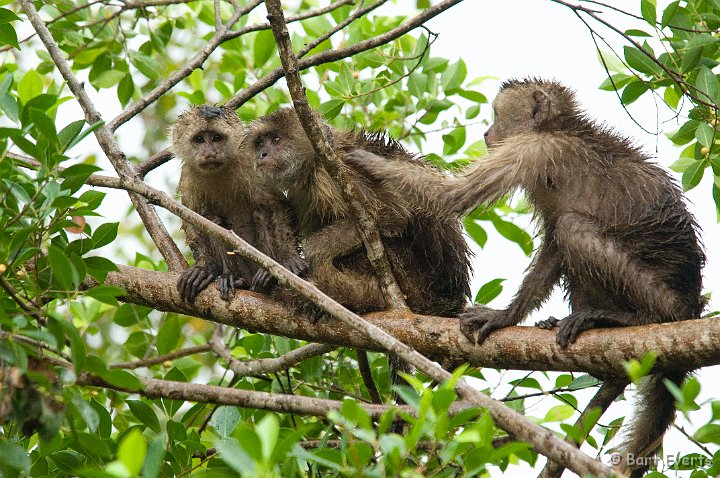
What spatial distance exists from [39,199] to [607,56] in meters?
4.77

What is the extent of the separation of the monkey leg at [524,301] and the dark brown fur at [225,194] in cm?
195

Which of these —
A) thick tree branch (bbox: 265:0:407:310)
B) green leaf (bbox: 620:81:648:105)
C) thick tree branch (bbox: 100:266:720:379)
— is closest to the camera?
thick tree branch (bbox: 100:266:720:379)

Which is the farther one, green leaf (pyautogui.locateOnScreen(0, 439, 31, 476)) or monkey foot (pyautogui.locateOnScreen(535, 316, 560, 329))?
monkey foot (pyautogui.locateOnScreen(535, 316, 560, 329))

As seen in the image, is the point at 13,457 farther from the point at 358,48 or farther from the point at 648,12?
the point at 648,12

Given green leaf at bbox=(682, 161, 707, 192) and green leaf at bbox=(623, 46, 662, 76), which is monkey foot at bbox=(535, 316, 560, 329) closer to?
green leaf at bbox=(682, 161, 707, 192)

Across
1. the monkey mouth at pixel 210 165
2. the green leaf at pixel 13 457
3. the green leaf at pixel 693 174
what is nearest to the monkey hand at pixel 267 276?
the monkey mouth at pixel 210 165

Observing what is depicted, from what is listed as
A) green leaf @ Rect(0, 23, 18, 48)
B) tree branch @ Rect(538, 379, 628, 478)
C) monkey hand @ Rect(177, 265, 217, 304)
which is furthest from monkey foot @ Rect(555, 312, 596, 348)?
green leaf @ Rect(0, 23, 18, 48)

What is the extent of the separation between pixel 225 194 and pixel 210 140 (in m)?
0.55

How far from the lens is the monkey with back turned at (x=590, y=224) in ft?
20.0

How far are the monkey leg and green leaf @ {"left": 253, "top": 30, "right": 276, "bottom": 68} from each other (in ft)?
11.2

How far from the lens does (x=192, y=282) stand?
702cm

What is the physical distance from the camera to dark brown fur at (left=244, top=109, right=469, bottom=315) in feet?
24.2

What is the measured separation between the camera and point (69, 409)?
423 centimetres

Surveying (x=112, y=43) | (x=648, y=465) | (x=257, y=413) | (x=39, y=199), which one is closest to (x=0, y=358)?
(x=39, y=199)
